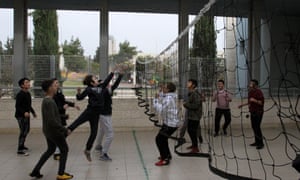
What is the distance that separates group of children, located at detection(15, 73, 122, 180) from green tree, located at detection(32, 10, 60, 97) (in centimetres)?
329

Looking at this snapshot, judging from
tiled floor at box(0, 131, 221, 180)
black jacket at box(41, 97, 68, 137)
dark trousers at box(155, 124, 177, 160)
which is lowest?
tiled floor at box(0, 131, 221, 180)

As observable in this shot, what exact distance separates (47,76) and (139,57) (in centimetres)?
264

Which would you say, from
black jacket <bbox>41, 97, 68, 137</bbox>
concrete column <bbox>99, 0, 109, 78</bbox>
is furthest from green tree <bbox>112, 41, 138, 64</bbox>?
black jacket <bbox>41, 97, 68, 137</bbox>

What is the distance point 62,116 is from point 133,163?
1414 millimetres

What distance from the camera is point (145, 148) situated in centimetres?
618

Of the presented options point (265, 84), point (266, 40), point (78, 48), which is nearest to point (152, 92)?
point (78, 48)

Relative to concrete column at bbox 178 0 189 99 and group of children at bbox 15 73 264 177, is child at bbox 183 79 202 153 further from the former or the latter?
concrete column at bbox 178 0 189 99

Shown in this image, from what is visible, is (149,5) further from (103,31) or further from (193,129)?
(193,129)

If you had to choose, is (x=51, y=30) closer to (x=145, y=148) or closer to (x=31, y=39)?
(x=31, y=39)

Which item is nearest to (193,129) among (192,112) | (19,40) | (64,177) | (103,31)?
(192,112)

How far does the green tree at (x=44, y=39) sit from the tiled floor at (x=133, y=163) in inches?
98.1

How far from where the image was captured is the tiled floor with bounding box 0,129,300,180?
4.37 meters

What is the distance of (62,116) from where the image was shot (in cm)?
531

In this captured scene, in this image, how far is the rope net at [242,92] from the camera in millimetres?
5066
